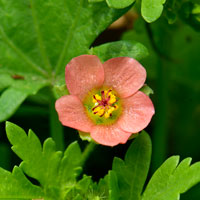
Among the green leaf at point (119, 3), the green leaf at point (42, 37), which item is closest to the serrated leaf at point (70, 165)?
the green leaf at point (42, 37)

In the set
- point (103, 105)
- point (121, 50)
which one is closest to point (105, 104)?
point (103, 105)

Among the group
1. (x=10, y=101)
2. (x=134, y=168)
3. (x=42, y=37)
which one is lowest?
(x=134, y=168)

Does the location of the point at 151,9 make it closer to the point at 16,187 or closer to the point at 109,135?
the point at 109,135

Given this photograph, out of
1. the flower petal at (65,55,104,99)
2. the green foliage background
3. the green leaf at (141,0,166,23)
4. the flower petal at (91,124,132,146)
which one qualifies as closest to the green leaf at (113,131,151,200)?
the green foliage background

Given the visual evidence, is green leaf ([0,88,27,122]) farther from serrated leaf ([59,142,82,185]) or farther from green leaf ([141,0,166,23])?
green leaf ([141,0,166,23])

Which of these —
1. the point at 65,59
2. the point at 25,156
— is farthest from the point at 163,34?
the point at 25,156

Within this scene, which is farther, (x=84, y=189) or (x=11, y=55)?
(x=11, y=55)

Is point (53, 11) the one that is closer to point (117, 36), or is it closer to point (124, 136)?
point (124, 136)
